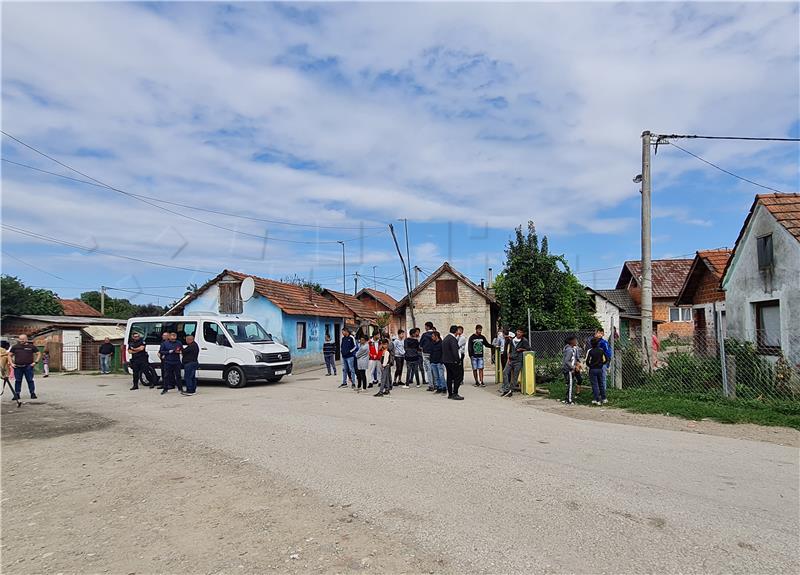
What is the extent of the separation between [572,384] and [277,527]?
902 cm

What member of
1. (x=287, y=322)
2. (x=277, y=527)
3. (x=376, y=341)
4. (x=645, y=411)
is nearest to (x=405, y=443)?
(x=277, y=527)

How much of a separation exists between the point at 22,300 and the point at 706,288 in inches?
1883

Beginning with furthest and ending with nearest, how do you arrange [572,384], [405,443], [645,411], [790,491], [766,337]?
[766,337]
[572,384]
[645,411]
[405,443]
[790,491]

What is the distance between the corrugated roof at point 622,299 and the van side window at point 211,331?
30.6 metres

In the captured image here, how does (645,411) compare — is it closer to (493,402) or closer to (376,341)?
(493,402)

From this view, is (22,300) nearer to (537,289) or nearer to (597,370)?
(537,289)

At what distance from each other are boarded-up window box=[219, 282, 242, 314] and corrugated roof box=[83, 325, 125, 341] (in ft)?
26.5

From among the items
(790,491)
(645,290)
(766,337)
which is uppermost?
(645,290)

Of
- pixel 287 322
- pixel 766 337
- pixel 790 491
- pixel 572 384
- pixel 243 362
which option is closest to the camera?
pixel 790 491

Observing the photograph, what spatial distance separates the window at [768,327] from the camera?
12859 mm

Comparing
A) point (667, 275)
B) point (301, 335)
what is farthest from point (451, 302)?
point (667, 275)

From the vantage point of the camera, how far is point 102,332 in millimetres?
32000

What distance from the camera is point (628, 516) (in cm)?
497

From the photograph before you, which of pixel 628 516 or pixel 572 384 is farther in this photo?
pixel 572 384
